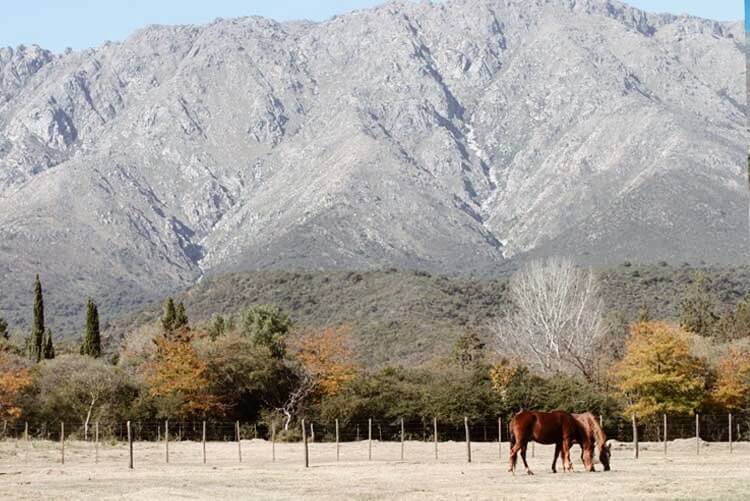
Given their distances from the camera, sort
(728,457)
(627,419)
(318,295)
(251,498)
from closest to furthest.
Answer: (251,498), (728,457), (627,419), (318,295)

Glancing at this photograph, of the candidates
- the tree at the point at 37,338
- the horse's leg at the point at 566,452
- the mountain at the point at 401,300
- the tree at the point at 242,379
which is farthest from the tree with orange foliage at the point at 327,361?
the horse's leg at the point at 566,452

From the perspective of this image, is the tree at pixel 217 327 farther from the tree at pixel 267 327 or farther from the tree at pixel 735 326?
the tree at pixel 735 326

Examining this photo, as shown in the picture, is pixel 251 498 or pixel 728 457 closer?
pixel 251 498

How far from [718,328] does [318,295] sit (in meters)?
70.8

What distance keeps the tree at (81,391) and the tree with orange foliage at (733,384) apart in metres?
31.3

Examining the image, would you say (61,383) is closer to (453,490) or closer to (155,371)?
(155,371)

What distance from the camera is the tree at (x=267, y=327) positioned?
3243 inches

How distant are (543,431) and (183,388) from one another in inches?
1444

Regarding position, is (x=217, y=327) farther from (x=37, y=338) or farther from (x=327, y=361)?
(x=327, y=361)

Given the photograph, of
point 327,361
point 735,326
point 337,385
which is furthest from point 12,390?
point 735,326

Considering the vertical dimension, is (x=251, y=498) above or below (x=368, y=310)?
below

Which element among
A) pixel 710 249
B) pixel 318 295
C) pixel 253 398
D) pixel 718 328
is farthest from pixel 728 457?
pixel 710 249

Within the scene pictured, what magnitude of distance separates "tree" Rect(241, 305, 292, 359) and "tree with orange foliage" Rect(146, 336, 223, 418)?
41.5 ft

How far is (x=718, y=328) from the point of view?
9694 centimetres
